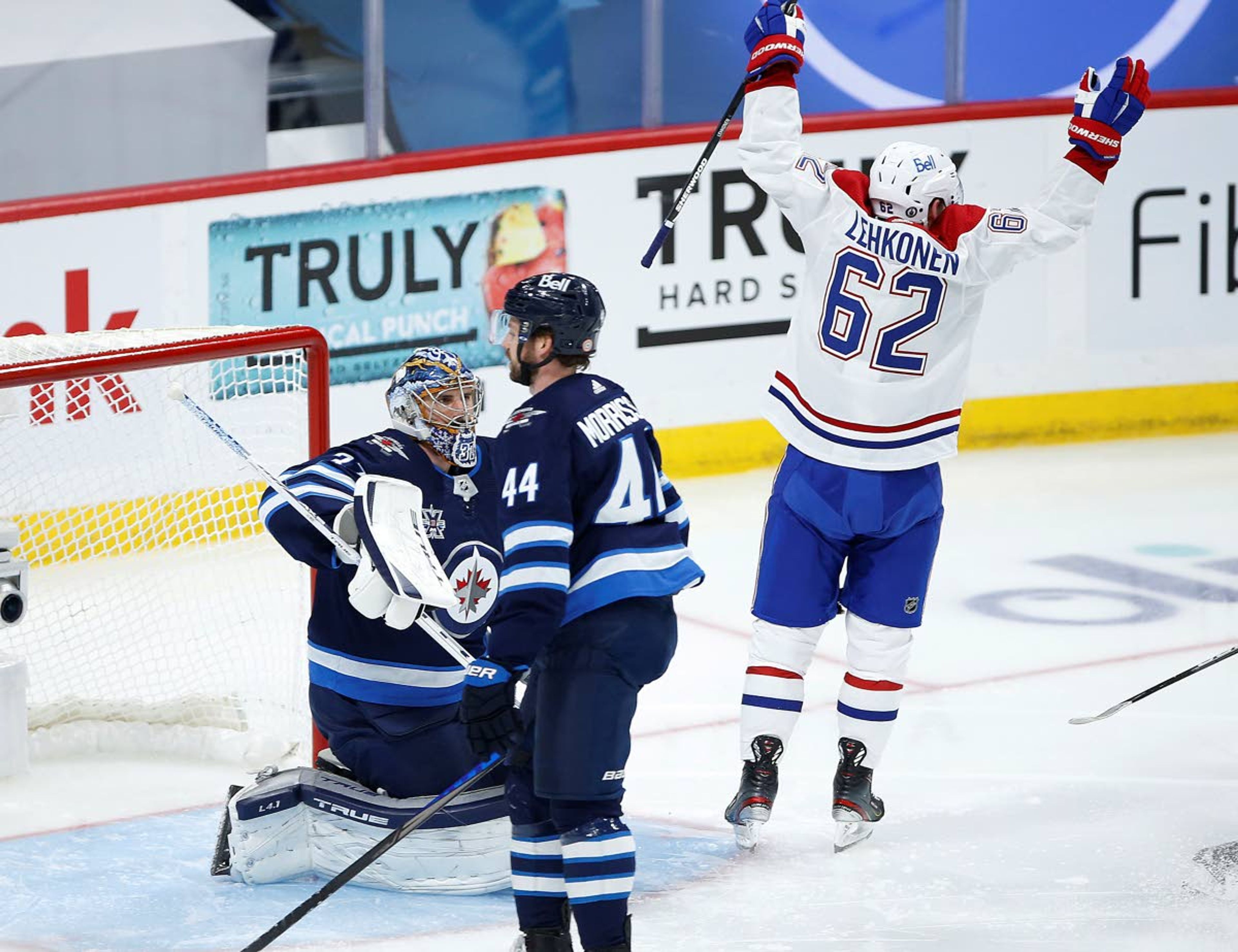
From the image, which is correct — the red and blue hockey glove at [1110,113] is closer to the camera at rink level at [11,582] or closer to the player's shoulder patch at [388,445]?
the player's shoulder patch at [388,445]

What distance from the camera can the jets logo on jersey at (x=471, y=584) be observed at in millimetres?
3541

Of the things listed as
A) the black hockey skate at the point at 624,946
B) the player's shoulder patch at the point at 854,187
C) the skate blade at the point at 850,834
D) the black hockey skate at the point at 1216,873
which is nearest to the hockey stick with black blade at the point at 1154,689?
the black hockey skate at the point at 1216,873

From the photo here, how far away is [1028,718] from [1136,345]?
3.18m

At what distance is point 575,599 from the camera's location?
2.92 meters

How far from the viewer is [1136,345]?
7.45 metres

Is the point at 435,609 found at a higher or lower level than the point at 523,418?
lower

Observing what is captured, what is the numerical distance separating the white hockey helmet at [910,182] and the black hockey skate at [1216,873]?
48.6 inches

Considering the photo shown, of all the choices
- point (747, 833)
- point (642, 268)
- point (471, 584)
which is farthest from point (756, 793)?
point (642, 268)

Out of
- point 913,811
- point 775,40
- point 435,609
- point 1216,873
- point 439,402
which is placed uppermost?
point 775,40

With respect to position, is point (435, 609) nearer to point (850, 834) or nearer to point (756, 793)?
point (756, 793)

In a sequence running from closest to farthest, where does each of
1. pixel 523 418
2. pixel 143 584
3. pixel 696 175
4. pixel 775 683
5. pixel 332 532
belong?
pixel 523 418 < pixel 332 532 < pixel 775 683 < pixel 696 175 < pixel 143 584

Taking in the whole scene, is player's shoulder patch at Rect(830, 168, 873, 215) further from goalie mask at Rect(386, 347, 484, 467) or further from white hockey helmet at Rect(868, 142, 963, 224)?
goalie mask at Rect(386, 347, 484, 467)

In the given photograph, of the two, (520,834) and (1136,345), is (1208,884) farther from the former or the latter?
(1136,345)

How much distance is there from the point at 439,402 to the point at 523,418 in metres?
0.60
